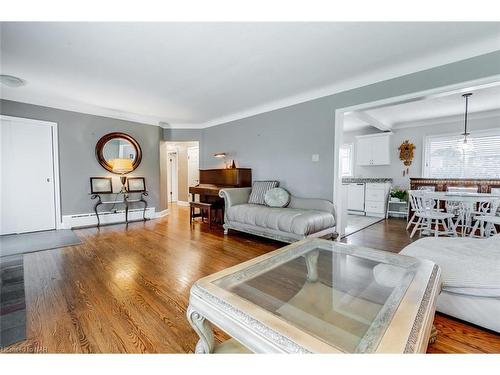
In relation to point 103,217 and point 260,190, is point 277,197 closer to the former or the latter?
point 260,190

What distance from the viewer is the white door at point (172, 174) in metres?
8.10

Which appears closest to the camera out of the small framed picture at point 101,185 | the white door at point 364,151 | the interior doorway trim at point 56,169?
the interior doorway trim at point 56,169

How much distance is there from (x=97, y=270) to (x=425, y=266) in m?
2.87

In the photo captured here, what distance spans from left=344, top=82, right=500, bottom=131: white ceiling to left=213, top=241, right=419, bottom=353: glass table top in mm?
2926

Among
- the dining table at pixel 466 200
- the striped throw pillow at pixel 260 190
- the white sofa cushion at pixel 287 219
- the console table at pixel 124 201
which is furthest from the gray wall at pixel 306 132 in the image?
the console table at pixel 124 201

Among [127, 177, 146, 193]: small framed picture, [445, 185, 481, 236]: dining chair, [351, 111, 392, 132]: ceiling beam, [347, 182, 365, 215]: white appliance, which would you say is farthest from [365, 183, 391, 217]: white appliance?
[127, 177, 146, 193]: small framed picture

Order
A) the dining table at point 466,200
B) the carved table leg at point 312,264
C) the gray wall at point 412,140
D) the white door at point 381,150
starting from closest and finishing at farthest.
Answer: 1. the carved table leg at point 312,264
2. the dining table at point 466,200
3. the gray wall at point 412,140
4. the white door at point 381,150

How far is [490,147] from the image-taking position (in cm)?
457

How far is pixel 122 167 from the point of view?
15.5 feet

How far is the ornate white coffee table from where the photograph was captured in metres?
0.75

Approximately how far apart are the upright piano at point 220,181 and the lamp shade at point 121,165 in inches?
55.4

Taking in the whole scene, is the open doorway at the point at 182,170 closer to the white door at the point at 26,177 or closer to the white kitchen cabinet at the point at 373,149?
the white door at the point at 26,177

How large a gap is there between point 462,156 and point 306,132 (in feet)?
12.5

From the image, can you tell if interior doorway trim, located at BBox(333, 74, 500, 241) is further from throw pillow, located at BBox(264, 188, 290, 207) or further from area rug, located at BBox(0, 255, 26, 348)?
area rug, located at BBox(0, 255, 26, 348)
